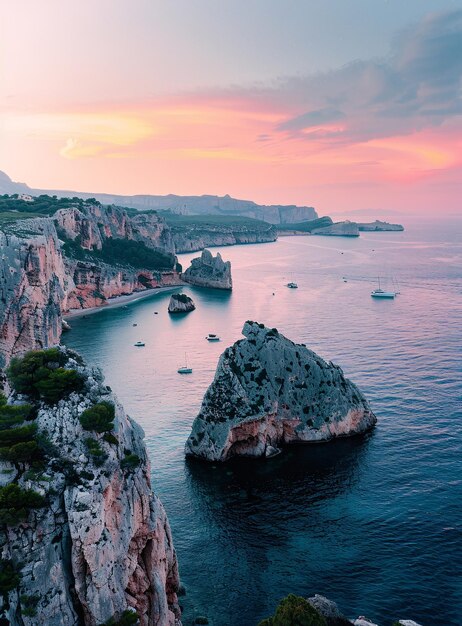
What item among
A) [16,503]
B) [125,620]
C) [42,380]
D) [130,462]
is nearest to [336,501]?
[130,462]

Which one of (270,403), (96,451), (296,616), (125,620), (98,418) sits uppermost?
(98,418)

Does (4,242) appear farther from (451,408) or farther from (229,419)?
(451,408)

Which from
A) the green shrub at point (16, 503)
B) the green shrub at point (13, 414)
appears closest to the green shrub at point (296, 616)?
the green shrub at point (16, 503)

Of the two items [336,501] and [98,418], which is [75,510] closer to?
[98,418]

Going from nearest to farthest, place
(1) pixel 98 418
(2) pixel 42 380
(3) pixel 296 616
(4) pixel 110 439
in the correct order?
(3) pixel 296 616 < (1) pixel 98 418 < (4) pixel 110 439 < (2) pixel 42 380

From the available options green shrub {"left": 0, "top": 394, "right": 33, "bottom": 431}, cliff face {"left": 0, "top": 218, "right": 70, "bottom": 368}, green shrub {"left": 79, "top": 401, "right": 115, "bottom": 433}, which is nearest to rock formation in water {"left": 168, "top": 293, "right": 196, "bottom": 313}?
cliff face {"left": 0, "top": 218, "right": 70, "bottom": 368}

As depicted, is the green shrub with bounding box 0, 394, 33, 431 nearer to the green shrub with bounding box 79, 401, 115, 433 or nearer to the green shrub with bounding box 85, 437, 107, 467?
the green shrub with bounding box 79, 401, 115, 433

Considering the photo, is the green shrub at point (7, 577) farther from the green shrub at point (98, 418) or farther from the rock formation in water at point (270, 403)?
the rock formation in water at point (270, 403)
